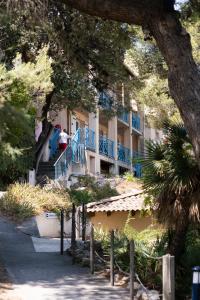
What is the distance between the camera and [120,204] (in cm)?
2091

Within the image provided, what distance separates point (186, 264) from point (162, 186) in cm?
181

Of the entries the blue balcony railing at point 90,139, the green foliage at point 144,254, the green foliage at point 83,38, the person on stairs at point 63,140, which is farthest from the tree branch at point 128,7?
the blue balcony railing at point 90,139

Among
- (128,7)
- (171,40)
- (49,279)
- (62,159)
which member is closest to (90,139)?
(62,159)

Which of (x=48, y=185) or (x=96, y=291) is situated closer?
(x=96, y=291)

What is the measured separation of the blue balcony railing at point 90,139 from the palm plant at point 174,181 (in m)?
21.4

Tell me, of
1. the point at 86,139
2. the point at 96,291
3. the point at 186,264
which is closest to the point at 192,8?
the point at 186,264

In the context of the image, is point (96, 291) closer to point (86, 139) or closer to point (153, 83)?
point (153, 83)

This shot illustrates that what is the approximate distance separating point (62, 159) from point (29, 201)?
6.66m

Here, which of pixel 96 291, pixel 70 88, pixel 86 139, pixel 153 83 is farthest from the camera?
pixel 86 139

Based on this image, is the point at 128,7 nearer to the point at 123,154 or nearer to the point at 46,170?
the point at 46,170

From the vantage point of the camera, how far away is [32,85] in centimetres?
1394

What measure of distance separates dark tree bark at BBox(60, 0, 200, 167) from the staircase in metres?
17.4

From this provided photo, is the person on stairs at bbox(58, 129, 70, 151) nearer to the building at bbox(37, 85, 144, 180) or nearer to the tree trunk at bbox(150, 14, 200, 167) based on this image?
the building at bbox(37, 85, 144, 180)

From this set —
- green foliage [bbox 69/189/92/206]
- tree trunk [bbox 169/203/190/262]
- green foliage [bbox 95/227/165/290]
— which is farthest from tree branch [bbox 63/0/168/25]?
green foliage [bbox 69/189/92/206]
